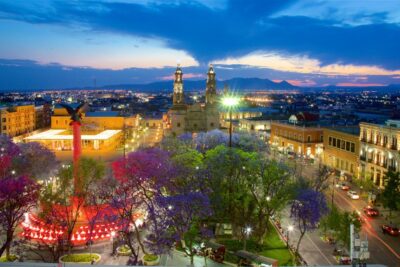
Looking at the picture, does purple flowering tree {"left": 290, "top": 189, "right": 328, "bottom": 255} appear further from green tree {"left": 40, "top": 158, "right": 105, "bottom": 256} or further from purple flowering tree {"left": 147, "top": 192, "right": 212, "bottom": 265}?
green tree {"left": 40, "top": 158, "right": 105, "bottom": 256}

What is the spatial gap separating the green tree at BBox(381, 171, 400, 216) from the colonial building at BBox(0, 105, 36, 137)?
8590cm

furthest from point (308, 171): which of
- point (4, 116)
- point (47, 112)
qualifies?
point (47, 112)

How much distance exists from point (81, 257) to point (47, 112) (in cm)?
11835

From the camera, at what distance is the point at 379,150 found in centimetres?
5941

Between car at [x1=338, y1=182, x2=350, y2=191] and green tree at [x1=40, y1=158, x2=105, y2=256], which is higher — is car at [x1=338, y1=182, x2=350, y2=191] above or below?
below

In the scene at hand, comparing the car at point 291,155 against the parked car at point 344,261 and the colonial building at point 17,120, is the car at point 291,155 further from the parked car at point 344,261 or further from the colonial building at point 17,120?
the colonial building at point 17,120

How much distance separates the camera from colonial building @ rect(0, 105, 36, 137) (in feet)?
348

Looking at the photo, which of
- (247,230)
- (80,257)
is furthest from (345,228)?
(80,257)

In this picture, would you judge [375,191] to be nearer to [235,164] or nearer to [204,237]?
[235,164]

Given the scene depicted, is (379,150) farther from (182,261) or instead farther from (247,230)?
(182,261)

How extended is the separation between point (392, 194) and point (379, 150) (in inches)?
624

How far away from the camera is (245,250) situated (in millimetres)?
33844

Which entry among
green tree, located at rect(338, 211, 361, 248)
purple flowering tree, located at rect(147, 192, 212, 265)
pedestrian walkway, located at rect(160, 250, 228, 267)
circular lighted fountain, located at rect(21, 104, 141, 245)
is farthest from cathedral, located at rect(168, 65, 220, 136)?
purple flowering tree, located at rect(147, 192, 212, 265)

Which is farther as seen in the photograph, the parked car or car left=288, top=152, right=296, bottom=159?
car left=288, top=152, right=296, bottom=159
